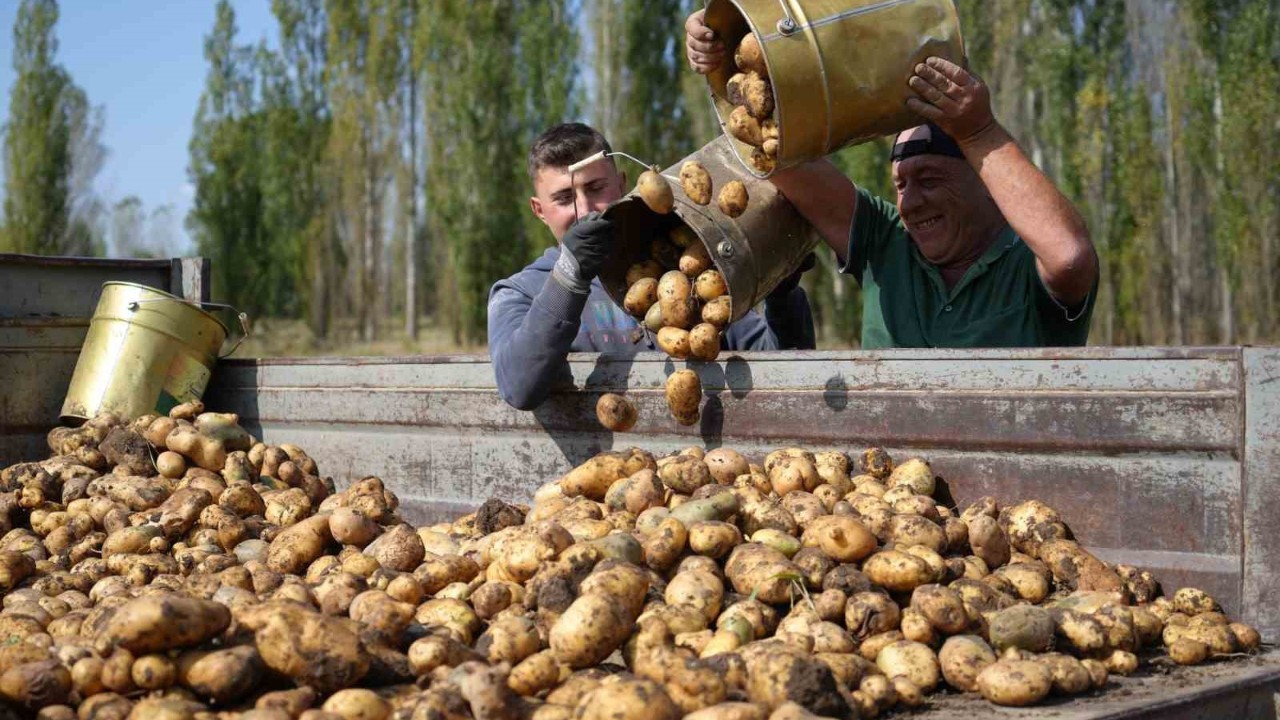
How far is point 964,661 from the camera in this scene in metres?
2.45

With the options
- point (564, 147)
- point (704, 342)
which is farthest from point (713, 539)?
point (564, 147)

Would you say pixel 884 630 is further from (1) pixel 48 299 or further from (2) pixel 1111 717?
(1) pixel 48 299

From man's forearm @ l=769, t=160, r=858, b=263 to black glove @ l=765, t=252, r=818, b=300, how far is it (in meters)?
0.19

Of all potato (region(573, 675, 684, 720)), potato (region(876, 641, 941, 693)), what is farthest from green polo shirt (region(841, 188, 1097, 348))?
potato (region(573, 675, 684, 720))

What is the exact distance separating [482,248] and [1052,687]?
22964 mm

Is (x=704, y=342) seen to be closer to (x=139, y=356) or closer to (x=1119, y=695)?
(x=1119, y=695)

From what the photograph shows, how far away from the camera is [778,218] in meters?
4.12

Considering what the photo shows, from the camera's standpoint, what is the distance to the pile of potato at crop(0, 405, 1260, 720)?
2.22 meters

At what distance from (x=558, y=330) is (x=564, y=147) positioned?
1.19 meters

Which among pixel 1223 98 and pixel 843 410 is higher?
pixel 1223 98

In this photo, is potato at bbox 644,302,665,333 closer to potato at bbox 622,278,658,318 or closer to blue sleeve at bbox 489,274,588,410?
potato at bbox 622,278,658,318

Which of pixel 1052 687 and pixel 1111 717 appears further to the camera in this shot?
pixel 1052 687

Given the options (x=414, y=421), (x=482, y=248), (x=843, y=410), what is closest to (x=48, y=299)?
(x=414, y=421)

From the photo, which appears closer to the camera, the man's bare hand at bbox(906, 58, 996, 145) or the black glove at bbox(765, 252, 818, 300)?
the man's bare hand at bbox(906, 58, 996, 145)
